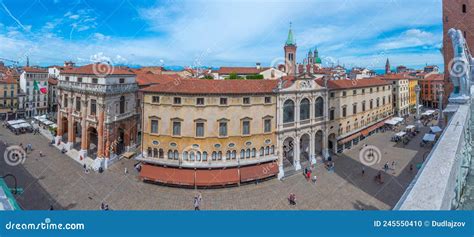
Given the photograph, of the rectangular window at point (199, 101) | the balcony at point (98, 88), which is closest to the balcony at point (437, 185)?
the rectangular window at point (199, 101)

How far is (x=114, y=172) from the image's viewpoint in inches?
1091

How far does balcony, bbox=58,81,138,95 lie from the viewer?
95.3 feet

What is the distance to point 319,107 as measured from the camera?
31312 mm

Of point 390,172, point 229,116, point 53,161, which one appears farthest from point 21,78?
point 390,172

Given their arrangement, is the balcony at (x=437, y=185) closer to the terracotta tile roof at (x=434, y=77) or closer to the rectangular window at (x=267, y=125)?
the rectangular window at (x=267, y=125)

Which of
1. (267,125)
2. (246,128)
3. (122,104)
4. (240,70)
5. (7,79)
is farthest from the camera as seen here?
(240,70)

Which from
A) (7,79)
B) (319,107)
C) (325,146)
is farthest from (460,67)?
(7,79)

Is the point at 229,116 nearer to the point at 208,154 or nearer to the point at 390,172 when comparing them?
the point at 208,154

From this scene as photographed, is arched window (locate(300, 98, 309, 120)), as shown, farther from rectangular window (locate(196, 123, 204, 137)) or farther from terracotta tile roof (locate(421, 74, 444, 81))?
terracotta tile roof (locate(421, 74, 444, 81))

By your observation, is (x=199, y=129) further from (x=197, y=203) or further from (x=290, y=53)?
(x=290, y=53)

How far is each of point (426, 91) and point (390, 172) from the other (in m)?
64.8

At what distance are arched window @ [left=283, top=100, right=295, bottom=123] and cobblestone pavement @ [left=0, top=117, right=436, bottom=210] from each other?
571cm

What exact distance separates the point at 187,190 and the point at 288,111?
41.6 ft

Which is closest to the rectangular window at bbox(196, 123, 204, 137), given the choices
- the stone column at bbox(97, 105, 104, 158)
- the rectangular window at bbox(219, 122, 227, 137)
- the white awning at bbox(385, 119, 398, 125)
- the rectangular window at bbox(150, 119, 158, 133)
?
the rectangular window at bbox(219, 122, 227, 137)
